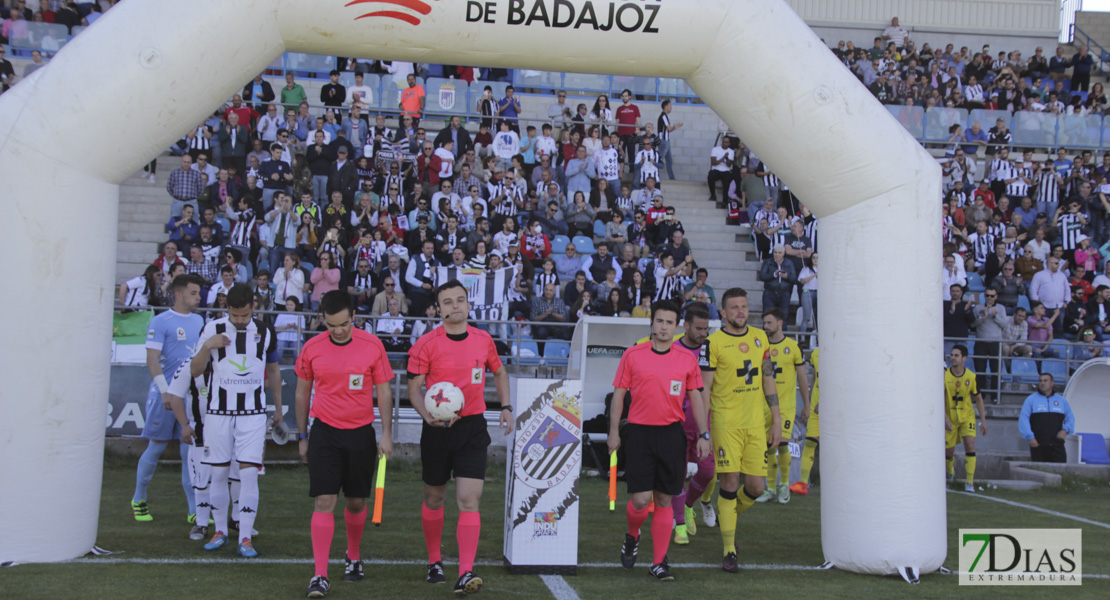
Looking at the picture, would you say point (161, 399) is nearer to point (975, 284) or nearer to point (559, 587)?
point (559, 587)

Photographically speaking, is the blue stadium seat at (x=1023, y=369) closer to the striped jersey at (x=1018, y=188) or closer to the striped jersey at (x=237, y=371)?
the striped jersey at (x=1018, y=188)

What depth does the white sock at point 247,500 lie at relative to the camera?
7.43 m

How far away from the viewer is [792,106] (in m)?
7.20

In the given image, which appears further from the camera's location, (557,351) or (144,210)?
(144,210)

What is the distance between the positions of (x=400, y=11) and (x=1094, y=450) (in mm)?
12727

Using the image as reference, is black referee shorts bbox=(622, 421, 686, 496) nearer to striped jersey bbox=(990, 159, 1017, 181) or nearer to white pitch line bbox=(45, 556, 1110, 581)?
white pitch line bbox=(45, 556, 1110, 581)

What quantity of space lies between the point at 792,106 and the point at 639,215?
10959 mm

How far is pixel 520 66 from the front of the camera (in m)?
7.53

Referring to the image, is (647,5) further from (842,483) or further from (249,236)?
(249,236)

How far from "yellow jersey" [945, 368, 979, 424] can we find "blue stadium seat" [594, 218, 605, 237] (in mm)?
6898

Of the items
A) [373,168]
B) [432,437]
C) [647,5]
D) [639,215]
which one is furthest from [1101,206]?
[432,437]

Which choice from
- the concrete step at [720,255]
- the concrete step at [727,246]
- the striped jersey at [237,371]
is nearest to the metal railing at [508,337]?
the concrete step at [720,255]

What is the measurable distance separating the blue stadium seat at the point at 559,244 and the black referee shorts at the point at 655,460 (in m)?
10.6

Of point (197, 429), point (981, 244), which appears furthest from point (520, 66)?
point (981, 244)
